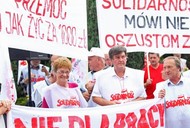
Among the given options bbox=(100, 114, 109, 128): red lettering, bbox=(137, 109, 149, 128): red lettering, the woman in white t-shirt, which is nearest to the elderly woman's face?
the woman in white t-shirt

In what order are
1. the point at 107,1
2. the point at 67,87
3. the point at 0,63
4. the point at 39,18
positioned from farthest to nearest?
the point at 107,1 < the point at 67,87 < the point at 39,18 < the point at 0,63

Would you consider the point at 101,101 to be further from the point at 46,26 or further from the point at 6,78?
the point at 6,78

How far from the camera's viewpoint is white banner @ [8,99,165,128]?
6.25m

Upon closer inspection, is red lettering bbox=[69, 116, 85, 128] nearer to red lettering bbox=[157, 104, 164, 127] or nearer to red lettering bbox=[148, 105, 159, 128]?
red lettering bbox=[148, 105, 159, 128]

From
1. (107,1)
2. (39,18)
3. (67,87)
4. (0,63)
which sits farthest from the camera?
(107,1)

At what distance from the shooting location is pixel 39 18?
635 centimetres

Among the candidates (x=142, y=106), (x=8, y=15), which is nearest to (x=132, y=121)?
(x=142, y=106)

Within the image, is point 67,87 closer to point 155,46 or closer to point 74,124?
point 74,124

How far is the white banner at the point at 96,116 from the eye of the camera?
625 cm

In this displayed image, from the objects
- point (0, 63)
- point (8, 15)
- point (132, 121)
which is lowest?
point (132, 121)

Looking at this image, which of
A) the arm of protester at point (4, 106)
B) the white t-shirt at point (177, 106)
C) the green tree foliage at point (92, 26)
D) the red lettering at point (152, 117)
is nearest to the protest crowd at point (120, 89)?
the white t-shirt at point (177, 106)

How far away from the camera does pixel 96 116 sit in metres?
6.58

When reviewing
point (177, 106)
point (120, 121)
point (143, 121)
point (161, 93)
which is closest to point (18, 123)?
point (120, 121)

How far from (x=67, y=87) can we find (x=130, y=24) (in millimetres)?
1352
